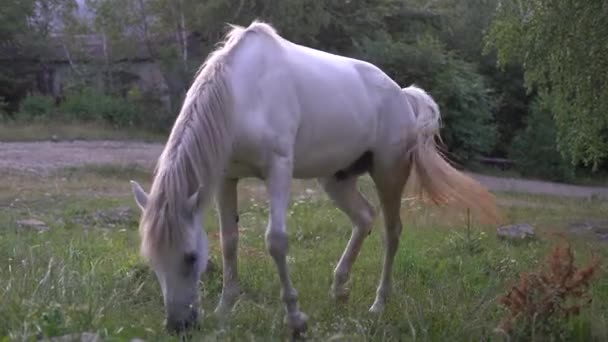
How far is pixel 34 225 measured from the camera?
31.4ft

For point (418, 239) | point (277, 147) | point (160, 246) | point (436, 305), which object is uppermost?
point (277, 147)

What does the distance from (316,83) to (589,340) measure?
2.26 metres

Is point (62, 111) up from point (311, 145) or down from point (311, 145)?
down

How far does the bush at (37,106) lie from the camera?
2691 centimetres

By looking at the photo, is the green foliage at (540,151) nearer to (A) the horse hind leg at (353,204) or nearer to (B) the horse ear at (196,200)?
(A) the horse hind leg at (353,204)

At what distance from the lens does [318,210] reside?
453 inches

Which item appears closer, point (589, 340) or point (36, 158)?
point (589, 340)

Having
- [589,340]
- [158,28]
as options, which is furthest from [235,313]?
[158,28]

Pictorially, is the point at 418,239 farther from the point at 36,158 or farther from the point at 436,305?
the point at 36,158

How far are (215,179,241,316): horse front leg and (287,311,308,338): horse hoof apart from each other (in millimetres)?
723

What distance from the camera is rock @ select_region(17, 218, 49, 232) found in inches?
368

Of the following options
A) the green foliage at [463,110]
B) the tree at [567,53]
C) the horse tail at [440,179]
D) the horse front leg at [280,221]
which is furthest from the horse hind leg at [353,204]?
the green foliage at [463,110]

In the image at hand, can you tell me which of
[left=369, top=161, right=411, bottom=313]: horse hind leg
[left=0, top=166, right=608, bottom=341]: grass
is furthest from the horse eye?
[left=369, top=161, right=411, bottom=313]: horse hind leg

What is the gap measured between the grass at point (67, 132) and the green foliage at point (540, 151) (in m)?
10.8
